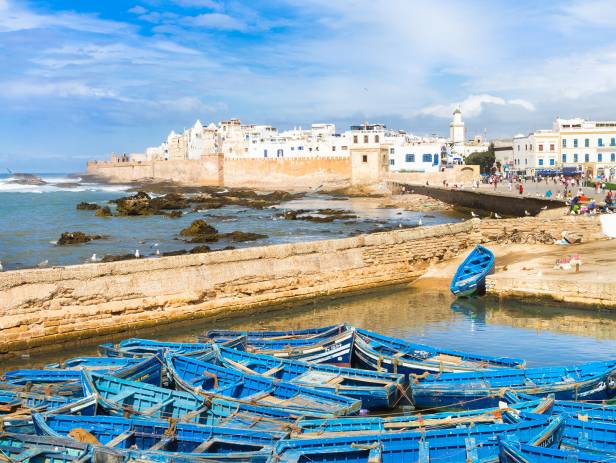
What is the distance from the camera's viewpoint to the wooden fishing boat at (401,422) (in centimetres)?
997

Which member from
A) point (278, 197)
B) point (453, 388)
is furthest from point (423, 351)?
point (278, 197)

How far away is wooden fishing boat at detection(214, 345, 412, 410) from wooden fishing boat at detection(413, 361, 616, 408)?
50 cm

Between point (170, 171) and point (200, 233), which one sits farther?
point (170, 171)

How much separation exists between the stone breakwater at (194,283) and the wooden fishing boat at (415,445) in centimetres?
1030

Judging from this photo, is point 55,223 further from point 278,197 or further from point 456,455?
point 456,455

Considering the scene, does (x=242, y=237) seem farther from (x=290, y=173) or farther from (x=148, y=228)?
(x=290, y=173)

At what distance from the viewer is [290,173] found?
288ft

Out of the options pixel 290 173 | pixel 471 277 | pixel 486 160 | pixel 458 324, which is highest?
pixel 486 160

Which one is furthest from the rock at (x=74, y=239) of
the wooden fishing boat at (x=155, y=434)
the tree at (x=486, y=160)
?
the tree at (x=486, y=160)

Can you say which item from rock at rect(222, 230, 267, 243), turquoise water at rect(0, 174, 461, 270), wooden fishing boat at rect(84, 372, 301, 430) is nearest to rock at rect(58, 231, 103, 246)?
turquoise water at rect(0, 174, 461, 270)

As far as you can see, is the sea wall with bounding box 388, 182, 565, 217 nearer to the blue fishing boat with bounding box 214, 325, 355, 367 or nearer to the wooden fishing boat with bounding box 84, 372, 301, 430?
the blue fishing boat with bounding box 214, 325, 355, 367

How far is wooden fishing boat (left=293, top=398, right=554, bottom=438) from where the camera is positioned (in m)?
9.97

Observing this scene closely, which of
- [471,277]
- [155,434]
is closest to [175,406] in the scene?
[155,434]

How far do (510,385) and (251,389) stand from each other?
4.62 metres
